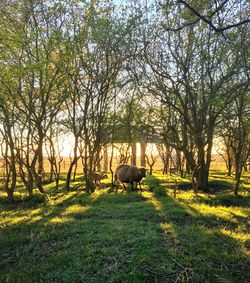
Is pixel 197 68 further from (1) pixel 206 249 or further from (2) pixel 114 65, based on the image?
(1) pixel 206 249

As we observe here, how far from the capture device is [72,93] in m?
19.6

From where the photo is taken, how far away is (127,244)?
7805 millimetres

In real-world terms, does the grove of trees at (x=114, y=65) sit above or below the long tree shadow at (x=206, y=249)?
above

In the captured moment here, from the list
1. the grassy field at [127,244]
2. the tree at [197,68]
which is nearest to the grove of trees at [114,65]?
the tree at [197,68]

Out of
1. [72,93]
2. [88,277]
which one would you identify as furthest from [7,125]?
[88,277]

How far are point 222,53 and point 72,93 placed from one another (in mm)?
9766

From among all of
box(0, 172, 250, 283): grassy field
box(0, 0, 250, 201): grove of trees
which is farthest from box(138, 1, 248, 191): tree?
box(0, 172, 250, 283): grassy field

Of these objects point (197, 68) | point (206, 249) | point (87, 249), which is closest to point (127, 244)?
point (87, 249)

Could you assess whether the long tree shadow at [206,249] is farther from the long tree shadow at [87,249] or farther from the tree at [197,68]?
the tree at [197,68]

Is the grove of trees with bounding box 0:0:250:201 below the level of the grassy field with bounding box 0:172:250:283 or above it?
above

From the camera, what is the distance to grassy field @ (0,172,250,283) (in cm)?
643

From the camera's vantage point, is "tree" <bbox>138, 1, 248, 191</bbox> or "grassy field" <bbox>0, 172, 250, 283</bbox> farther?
"tree" <bbox>138, 1, 248, 191</bbox>

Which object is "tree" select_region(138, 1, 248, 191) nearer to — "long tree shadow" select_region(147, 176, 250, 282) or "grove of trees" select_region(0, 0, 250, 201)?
"grove of trees" select_region(0, 0, 250, 201)

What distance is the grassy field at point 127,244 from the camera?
6.43m
